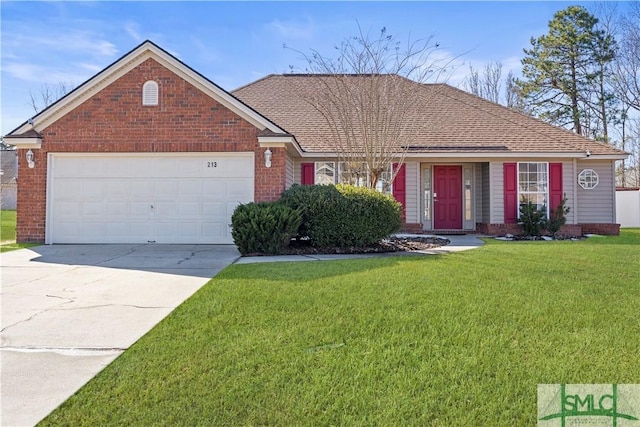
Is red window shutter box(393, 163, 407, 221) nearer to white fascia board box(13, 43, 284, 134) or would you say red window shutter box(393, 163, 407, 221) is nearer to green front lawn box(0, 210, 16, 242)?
white fascia board box(13, 43, 284, 134)

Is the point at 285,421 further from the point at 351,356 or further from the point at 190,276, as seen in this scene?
the point at 190,276

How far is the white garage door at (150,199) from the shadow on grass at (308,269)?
4.07m

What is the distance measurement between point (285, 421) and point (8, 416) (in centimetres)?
165

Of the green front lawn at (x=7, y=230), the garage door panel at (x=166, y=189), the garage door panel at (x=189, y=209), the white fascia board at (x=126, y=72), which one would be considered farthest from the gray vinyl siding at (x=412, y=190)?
the green front lawn at (x=7, y=230)

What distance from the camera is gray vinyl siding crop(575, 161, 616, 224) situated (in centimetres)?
1432

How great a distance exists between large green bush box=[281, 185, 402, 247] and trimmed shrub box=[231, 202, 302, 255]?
0.49m

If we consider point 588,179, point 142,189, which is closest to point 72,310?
point 142,189

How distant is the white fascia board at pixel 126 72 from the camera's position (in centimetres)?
1034

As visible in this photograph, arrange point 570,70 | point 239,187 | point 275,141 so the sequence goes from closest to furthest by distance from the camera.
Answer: point 275,141
point 239,187
point 570,70

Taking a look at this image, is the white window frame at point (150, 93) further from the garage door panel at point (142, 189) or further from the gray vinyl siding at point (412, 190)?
the gray vinyl siding at point (412, 190)

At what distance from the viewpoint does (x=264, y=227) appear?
8539mm

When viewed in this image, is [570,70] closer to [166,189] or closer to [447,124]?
[447,124]

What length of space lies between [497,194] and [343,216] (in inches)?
279

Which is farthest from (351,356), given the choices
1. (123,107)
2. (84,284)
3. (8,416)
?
(123,107)
